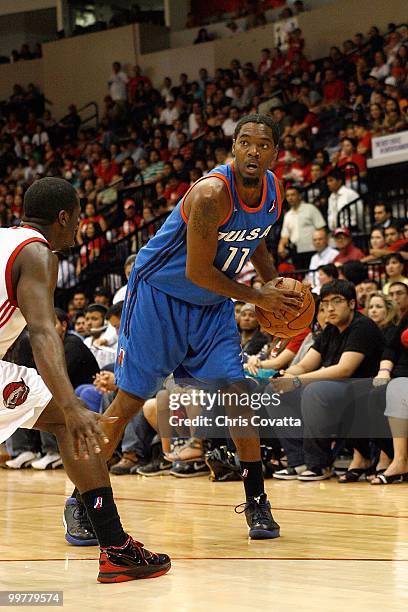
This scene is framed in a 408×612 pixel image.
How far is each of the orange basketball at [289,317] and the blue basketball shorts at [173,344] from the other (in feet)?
0.56

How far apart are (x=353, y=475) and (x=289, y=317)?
2571 mm

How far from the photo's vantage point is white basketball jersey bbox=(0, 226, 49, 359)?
333 cm

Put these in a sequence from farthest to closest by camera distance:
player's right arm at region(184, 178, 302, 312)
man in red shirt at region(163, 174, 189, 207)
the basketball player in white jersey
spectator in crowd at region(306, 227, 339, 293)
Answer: man in red shirt at region(163, 174, 189, 207), spectator in crowd at region(306, 227, 339, 293), player's right arm at region(184, 178, 302, 312), the basketball player in white jersey

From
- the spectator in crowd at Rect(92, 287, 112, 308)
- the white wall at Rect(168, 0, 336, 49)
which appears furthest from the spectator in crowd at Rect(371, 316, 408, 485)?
the white wall at Rect(168, 0, 336, 49)

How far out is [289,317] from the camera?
4.72 m

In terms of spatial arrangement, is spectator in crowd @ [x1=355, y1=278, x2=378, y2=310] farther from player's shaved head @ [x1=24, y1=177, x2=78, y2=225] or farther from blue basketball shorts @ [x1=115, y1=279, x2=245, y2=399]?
player's shaved head @ [x1=24, y1=177, x2=78, y2=225]

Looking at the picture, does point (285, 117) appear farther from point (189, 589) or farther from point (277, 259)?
point (189, 589)

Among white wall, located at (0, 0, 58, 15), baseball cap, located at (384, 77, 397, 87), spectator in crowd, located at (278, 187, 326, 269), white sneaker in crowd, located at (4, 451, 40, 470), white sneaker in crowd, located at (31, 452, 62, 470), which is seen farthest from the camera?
white wall, located at (0, 0, 58, 15)

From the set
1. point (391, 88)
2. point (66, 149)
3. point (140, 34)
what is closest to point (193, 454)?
point (391, 88)

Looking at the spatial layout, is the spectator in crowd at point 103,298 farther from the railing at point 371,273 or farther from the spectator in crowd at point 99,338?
the railing at point 371,273

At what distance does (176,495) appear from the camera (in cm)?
650

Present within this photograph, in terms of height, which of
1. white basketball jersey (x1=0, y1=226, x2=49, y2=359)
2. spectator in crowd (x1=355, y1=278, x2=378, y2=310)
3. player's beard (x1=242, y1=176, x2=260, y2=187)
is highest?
player's beard (x1=242, y1=176, x2=260, y2=187)

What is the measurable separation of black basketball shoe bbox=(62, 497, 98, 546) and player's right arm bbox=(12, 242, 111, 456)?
5.18 feet

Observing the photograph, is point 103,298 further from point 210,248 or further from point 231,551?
point 231,551
